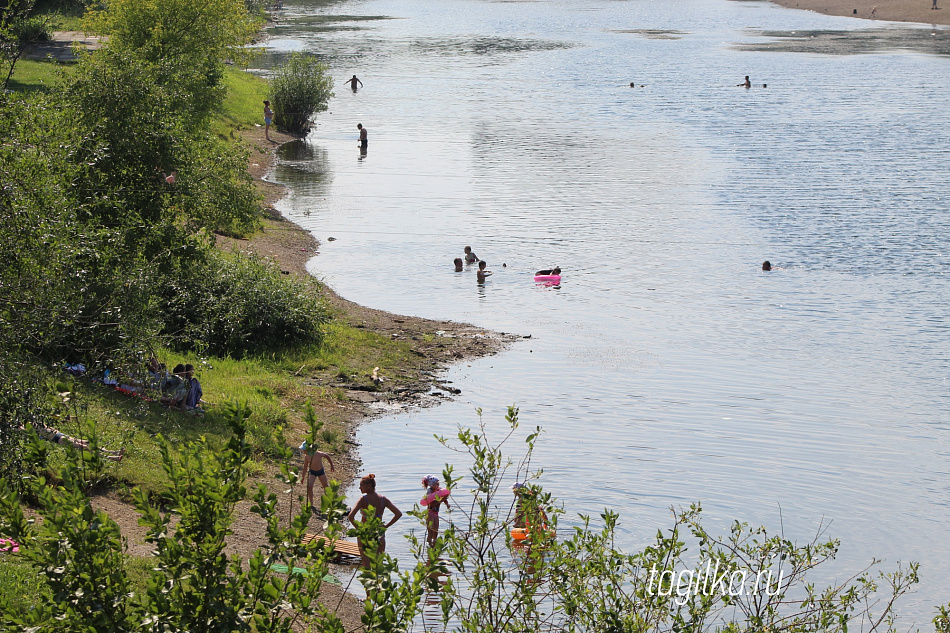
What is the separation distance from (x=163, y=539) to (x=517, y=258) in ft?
103

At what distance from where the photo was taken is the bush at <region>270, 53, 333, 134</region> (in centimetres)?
6284

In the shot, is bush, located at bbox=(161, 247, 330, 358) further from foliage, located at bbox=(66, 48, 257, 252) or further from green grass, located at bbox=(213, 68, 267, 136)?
green grass, located at bbox=(213, 68, 267, 136)

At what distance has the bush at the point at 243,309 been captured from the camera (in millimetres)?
24953

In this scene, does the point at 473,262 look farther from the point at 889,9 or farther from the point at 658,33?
the point at 889,9

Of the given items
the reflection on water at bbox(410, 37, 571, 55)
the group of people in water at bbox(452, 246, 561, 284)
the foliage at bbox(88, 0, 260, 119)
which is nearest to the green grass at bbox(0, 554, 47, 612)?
the group of people in water at bbox(452, 246, 561, 284)

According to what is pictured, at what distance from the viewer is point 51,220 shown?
14.0 metres

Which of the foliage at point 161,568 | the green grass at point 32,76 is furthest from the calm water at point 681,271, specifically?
the green grass at point 32,76

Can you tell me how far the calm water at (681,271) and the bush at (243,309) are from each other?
14.7 feet

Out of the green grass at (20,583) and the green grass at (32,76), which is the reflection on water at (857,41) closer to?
the green grass at (32,76)

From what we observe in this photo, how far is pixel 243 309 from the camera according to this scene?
2594 centimetres

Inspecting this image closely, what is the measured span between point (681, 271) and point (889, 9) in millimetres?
114442

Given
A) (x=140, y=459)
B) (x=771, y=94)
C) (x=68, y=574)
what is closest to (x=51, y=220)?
(x=140, y=459)

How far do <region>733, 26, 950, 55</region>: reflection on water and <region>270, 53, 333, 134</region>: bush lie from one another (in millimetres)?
58211

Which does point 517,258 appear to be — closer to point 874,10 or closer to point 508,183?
point 508,183
